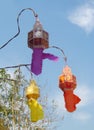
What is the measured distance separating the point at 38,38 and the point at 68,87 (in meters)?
0.42

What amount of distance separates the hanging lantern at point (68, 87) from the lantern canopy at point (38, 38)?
0.30 meters

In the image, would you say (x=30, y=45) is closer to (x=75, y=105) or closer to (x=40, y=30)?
(x=40, y=30)

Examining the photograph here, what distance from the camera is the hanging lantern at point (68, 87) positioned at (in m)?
2.51

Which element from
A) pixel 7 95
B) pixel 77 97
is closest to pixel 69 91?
pixel 77 97

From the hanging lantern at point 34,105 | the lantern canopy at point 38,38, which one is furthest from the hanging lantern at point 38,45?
the hanging lantern at point 34,105

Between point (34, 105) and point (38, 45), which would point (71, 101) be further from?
point (38, 45)

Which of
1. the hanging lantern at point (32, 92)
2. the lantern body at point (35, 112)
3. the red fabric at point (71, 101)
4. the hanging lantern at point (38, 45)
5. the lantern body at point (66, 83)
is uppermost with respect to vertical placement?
the hanging lantern at point (38, 45)

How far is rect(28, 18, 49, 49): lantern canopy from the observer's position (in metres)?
2.53

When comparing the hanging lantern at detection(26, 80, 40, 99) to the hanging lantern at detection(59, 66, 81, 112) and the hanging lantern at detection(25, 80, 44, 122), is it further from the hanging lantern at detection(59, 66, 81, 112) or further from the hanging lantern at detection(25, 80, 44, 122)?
the hanging lantern at detection(59, 66, 81, 112)

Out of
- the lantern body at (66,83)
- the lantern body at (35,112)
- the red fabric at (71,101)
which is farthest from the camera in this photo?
the lantern body at (66,83)

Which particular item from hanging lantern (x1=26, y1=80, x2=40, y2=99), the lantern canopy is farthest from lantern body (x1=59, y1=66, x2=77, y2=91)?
the lantern canopy

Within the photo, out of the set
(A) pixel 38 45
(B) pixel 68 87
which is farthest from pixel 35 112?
(A) pixel 38 45

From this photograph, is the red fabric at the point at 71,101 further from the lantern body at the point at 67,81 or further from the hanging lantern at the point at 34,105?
the hanging lantern at the point at 34,105

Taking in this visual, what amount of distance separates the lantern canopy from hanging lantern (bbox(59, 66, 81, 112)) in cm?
30
